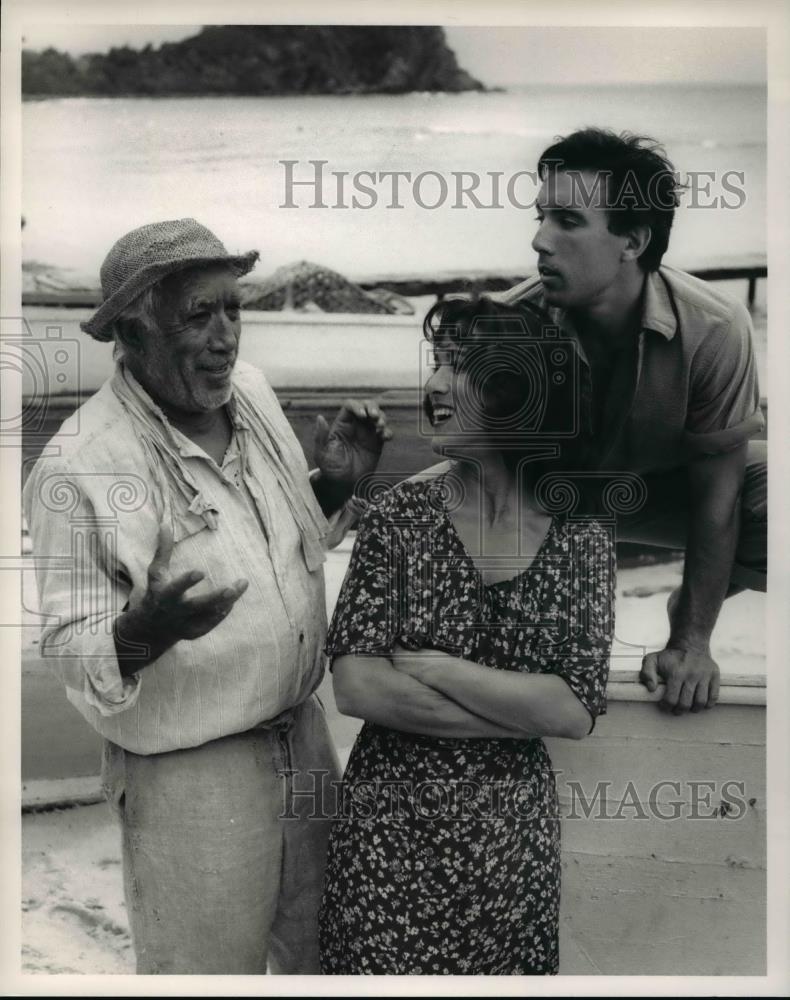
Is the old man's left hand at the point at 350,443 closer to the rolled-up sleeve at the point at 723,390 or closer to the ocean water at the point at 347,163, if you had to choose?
the ocean water at the point at 347,163

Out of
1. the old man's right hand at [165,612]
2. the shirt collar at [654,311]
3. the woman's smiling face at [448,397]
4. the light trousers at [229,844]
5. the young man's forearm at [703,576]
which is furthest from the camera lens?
the young man's forearm at [703,576]

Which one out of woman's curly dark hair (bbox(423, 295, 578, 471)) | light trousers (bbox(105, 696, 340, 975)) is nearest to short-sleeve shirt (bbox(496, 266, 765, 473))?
woman's curly dark hair (bbox(423, 295, 578, 471))

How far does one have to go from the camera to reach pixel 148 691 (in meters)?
2.67

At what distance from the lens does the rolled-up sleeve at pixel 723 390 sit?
9.71ft

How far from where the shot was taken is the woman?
2.58m

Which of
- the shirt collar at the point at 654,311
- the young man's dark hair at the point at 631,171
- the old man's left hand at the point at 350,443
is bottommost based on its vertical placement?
the old man's left hand at the point at 350,443

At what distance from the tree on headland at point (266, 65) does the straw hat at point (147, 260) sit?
45 cm

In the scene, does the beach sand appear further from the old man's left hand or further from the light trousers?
the old man's left hand

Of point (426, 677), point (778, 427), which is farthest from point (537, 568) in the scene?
point (778, 427)

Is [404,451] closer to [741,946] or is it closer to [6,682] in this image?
[6,682]

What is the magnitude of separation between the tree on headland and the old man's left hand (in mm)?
814

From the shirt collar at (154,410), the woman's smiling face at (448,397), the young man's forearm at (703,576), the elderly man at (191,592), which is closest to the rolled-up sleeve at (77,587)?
the elderly man at (191,592)

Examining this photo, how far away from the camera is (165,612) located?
2.39 meters

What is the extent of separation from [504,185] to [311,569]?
1.07 m
